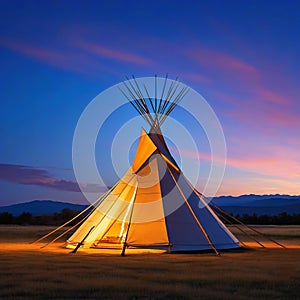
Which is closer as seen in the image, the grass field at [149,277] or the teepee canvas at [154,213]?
the grass field at [149,277]

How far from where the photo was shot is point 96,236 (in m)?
15.6

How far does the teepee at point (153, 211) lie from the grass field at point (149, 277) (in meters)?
1.40

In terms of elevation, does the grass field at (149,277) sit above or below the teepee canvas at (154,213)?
below

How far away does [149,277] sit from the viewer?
9.13 meters

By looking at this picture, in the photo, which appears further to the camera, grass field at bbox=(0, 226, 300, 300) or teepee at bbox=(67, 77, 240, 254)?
teepee at bbox=(67, 77, 240, 254)

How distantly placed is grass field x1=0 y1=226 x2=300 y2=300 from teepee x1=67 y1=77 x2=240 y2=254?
140 centimetres

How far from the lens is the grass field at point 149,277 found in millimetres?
7547

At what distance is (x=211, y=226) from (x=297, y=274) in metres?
5.83

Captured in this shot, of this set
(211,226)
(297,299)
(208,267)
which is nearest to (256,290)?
(297,299)

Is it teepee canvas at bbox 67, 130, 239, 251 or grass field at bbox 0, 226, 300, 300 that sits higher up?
teepee canvas at bbox 67, 130, 239, 251

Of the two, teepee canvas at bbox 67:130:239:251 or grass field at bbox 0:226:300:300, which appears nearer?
grass field at bbox 0:226:300:300

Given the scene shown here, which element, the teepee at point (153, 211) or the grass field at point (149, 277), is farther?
the teepee at point (153, 211)

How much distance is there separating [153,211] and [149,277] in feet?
19.6

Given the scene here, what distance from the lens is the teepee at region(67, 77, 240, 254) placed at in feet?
48.0
